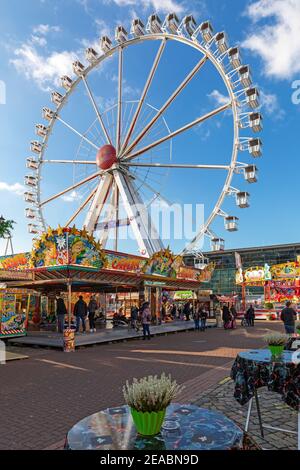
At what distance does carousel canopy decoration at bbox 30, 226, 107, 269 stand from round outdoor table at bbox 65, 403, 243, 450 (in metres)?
12.4

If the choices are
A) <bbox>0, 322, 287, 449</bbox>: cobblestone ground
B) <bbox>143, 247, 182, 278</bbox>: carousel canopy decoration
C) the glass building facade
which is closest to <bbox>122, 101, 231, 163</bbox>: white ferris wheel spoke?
<bbox>143, 247, 182, 278</bbox>: carousel canopy decoration

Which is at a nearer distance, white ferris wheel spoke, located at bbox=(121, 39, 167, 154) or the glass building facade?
white ferris wheel spoke, located at bbox=(121, 39, 167, 154)

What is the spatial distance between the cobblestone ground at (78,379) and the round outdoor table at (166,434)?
2.36 meters

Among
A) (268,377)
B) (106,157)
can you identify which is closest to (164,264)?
(106,157)

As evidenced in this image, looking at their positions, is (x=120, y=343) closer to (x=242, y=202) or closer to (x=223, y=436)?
(x=242, y=202)

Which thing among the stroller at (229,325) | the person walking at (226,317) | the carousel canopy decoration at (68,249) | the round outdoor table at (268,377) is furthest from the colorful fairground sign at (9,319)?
the round outdoor table at (268,377)

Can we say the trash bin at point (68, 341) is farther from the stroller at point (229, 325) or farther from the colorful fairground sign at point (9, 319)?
the stroller at point (229, 325)

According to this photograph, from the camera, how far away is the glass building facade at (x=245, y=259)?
223ft

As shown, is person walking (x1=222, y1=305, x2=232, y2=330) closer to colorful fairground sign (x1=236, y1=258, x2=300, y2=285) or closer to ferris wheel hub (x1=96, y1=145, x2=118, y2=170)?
ferris wheel hub (x1=96, y1=145, x2=118, y2=170)

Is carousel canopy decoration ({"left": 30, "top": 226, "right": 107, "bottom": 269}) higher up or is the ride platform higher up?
carousel canopy decoration ({"left": 30, "top": 226, "right": 107, "bottom": 269})

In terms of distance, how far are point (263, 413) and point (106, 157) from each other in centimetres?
2028

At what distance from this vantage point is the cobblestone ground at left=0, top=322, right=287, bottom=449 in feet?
18.1

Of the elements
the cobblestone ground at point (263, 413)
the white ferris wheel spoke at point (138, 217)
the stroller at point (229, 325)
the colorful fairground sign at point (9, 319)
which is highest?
the white ferris wheel spoke at point (138, 217)
